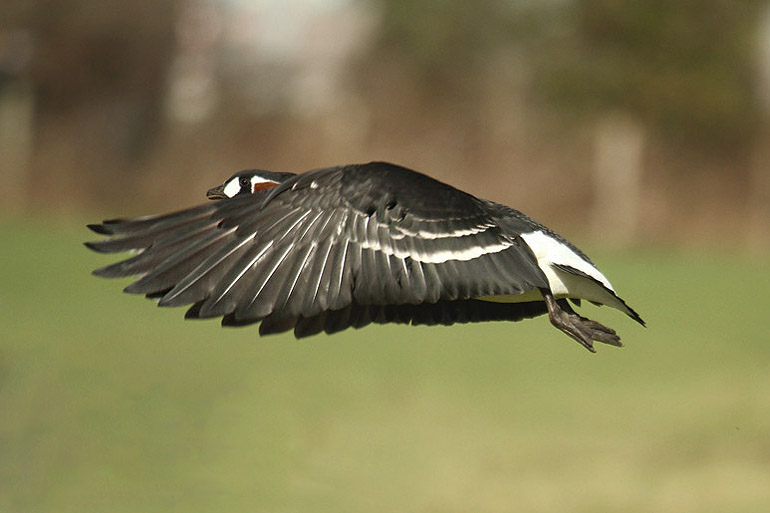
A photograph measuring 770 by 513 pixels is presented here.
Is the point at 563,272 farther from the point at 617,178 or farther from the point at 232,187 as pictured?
the point at 617,178

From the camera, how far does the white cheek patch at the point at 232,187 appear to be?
487 cm

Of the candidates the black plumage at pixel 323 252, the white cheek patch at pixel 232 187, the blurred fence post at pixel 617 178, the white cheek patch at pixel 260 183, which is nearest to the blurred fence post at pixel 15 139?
the blurred fence post at pixel 617 178

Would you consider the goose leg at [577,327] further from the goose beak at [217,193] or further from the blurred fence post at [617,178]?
the blurred fence post at [617,178]

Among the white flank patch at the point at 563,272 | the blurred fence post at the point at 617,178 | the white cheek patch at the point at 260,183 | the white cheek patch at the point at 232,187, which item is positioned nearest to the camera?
the white flank patch at the point at 563,272

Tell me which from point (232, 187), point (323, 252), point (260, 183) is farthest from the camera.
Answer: point (232, 187)

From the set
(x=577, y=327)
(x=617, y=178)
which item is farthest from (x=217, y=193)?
(x=617, y=178)

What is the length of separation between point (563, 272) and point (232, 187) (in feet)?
5.05

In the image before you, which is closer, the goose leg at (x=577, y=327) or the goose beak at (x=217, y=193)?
the goose leg at (x=577, y=327)

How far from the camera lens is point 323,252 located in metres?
3.94

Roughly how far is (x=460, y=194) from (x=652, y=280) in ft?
58.7

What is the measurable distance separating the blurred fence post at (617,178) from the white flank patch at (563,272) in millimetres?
26022

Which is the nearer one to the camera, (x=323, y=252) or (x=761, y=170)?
(x=323, y=252)

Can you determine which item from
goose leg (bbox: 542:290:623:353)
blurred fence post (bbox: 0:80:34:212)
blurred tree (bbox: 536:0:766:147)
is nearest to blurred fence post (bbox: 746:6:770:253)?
blurred tree (bbox: 536:0:766:147)

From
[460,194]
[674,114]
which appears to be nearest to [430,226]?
[460,194]
